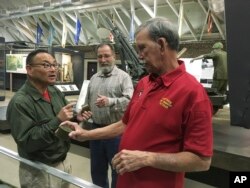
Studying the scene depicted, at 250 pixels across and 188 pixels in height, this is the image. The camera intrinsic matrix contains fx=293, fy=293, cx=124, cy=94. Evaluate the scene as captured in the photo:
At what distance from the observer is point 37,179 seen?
182 cm

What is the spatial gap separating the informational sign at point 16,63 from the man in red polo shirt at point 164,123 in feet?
33.5

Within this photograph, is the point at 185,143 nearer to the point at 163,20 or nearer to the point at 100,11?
Result: the point at 163,20

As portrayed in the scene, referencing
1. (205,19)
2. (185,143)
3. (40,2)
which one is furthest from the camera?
(40,2)

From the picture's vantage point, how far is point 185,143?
1267 millimetres

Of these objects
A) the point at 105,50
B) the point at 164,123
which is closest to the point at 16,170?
the point at 164,123

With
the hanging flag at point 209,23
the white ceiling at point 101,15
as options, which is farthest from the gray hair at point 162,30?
the hanging flag at point 209,23

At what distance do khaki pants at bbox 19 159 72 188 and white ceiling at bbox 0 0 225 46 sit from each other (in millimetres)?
5154

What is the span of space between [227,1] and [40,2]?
9.81 m

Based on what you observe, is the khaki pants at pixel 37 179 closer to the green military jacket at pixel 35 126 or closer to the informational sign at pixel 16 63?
the green military jacket at pixel 35 126

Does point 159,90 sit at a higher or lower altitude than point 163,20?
lower

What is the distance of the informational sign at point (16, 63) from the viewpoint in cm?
1102

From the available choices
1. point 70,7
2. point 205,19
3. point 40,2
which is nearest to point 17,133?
point 205,19

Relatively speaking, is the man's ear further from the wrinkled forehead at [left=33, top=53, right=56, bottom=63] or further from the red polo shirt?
the wrinkled forehead at [left=33, top=53, right=56, bottom=63]

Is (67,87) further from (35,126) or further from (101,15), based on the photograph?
(35,126)
